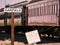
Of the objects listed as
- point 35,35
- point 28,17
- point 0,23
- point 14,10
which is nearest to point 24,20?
point 28,17

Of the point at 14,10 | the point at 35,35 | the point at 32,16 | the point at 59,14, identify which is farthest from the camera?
the point at 32,16

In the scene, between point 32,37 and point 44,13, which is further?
point 44,13

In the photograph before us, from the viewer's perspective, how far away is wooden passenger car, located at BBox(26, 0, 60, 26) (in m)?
9.88

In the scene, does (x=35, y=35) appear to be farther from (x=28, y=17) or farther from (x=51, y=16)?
(x=28, y=17)

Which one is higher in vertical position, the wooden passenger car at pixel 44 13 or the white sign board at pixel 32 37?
the wooden passenger car at pixel 44 13

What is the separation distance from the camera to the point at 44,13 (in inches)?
403

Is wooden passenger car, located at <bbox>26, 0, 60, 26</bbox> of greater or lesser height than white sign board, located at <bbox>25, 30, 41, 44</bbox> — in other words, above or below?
above

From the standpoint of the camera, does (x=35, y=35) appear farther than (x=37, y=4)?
No

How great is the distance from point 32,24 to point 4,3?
167 centimetres

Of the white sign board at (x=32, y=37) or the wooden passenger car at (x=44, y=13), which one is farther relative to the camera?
the wooden passenger car at (x=44, y=13)

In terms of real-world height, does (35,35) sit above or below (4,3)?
below

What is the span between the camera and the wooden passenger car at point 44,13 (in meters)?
9.88

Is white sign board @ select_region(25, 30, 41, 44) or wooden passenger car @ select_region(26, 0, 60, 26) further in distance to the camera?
wooden passenger car @ select_region(26, 0, 60, 26)

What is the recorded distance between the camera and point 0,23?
1183cm
